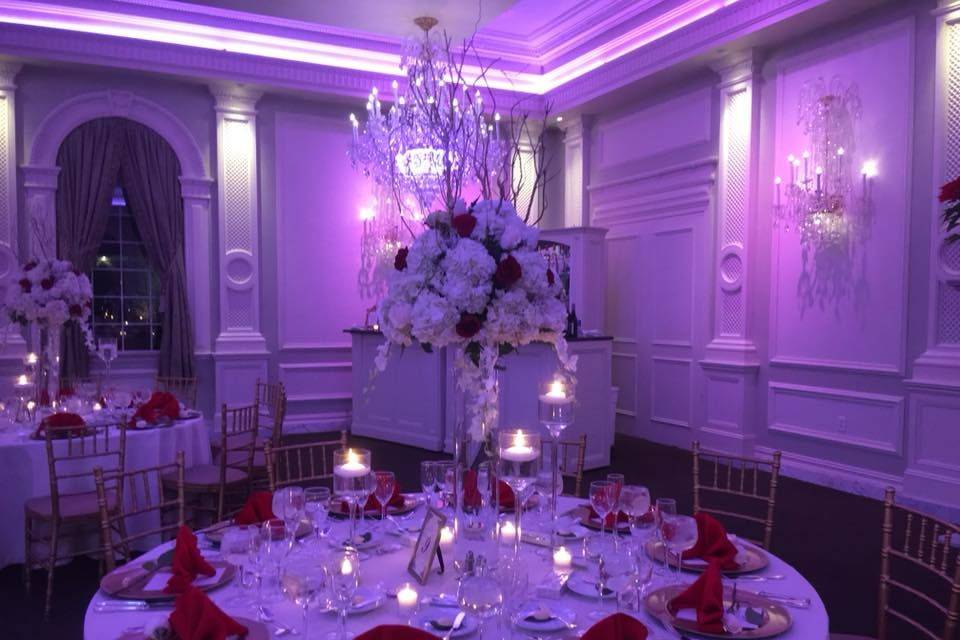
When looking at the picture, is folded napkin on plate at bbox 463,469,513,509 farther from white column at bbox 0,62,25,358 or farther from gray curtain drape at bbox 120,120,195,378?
white column at bbox 0,62,25,358

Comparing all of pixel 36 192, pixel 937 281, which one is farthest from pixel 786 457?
pixel 36 192

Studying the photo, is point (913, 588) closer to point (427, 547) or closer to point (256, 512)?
point (427, 547)

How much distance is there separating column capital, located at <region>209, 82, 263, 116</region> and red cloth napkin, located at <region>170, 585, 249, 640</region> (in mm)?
6927

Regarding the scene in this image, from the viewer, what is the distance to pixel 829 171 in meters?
5.88

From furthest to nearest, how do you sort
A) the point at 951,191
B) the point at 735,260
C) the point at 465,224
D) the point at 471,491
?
the point at 735,260 → the point at 951,191 → the point at 471,491 → the point at 465,224

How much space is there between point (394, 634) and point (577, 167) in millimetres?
7891

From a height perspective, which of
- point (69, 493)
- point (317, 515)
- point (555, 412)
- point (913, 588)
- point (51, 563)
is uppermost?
point (555, 412)

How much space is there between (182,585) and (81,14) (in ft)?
22.9

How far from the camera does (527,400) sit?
6.15 m

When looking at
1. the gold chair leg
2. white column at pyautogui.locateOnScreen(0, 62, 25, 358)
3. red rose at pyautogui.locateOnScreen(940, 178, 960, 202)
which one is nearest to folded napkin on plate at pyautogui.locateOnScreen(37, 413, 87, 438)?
the gold chair leg

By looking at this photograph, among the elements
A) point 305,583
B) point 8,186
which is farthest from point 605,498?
point 8,186

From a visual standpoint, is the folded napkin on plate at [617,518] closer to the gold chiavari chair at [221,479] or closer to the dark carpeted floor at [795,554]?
the dark carpeted floor at [795,554]

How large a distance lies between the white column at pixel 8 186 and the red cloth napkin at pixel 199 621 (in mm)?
6557

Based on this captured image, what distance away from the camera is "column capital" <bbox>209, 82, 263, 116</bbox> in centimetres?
755
